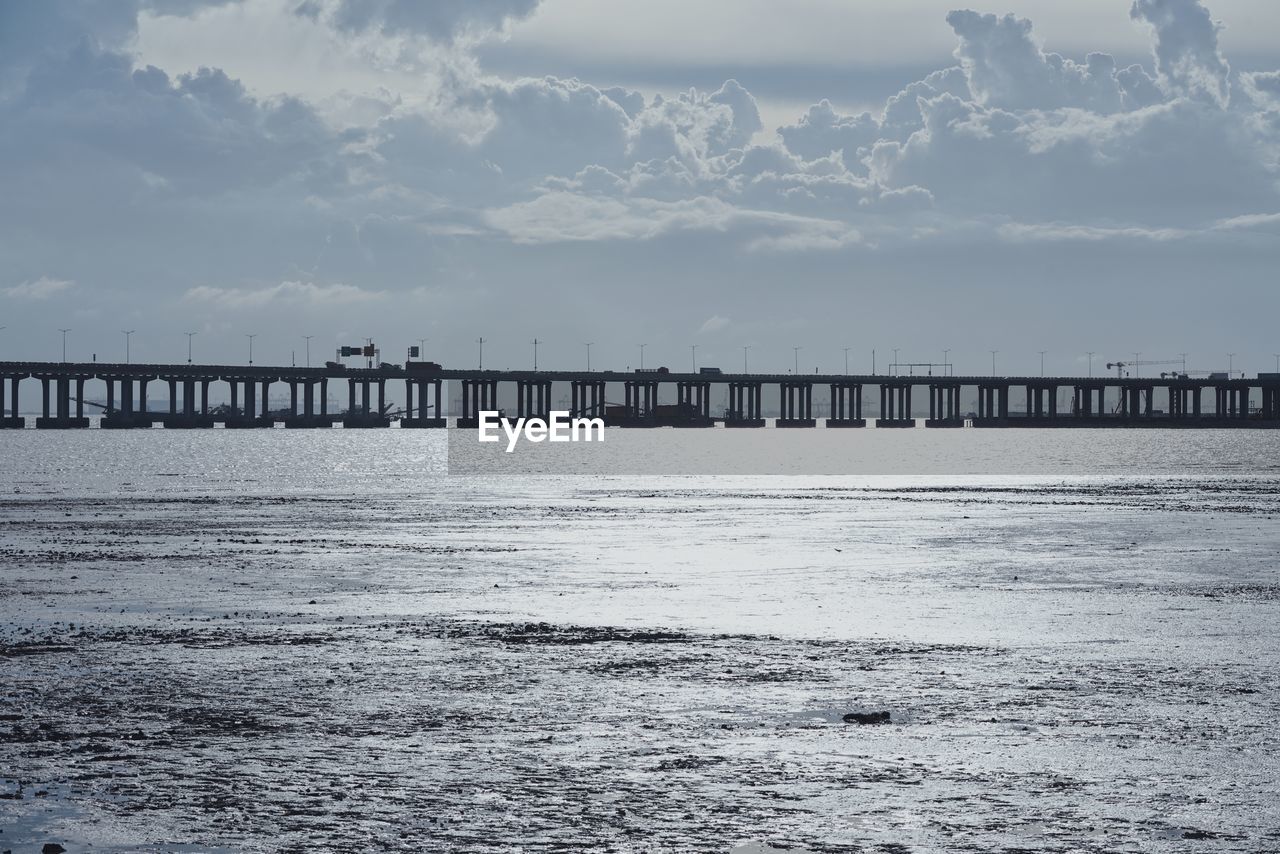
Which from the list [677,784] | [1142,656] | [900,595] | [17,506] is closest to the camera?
[677,784]

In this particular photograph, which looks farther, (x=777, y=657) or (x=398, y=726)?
(x=777, y=657)

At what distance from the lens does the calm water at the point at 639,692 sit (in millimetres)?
11578

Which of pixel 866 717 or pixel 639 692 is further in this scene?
pixel 639 692

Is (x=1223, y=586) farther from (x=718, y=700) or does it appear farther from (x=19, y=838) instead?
(x=19, y=838)

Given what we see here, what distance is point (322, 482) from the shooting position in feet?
275

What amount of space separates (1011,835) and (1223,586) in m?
18.9

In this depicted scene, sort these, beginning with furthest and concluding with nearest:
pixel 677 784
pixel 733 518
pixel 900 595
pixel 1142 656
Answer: pixel 733 518
pixel 900 595
pixel 1142 656
pixel 677 784

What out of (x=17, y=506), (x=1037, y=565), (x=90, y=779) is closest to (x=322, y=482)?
(x=17, y=506)

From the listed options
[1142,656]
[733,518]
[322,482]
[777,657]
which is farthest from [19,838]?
[322,482]

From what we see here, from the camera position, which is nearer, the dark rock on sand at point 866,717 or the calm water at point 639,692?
the calm water at point 639,692

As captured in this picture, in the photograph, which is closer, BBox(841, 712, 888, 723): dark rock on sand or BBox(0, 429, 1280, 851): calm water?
BBox(0, 429, 1280, 851): calm water

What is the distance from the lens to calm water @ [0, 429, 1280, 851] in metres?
11.6

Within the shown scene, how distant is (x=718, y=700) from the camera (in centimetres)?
1656

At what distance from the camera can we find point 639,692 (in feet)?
56.1
